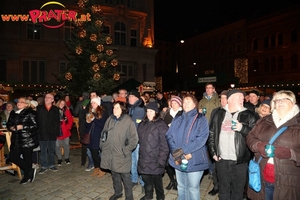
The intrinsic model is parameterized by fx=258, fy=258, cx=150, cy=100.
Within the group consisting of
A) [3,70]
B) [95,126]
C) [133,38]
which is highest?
[133,38]

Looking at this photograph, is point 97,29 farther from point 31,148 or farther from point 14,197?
point 14,197

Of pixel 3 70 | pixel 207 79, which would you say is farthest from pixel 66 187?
pixel 3 70

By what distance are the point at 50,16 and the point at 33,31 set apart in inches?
183

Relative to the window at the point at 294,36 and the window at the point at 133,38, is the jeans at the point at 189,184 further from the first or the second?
the window at the point at 294,36

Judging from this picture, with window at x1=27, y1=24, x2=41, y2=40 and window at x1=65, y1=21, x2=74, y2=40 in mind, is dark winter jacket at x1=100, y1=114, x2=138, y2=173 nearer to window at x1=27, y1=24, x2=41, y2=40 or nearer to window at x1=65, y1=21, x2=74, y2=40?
window at x1=65, y1=21, x2=74, y2=40

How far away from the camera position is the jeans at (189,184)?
4.34 metres

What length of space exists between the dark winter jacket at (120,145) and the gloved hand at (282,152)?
8.59 ft

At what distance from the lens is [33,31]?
2311cm

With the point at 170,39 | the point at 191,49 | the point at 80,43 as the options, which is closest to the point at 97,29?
the point at 80,43

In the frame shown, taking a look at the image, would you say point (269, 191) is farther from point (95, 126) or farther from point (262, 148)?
point (95, 126)

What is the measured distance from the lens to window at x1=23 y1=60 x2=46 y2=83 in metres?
23.0

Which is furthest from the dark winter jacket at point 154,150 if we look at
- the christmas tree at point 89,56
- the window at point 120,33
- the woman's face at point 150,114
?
the window at point 120,33

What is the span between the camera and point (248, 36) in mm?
53406

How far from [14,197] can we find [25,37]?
20.2m
